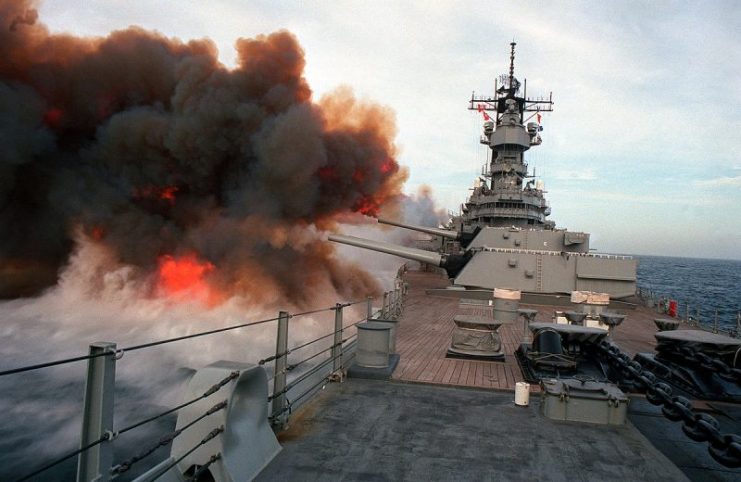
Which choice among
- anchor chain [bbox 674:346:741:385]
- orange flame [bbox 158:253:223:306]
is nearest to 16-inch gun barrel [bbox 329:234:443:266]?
orange flame [bbox 158:253:223:306]

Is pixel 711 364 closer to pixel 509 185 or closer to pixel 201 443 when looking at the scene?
pixel 201 443

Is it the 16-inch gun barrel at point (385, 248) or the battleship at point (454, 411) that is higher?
the 16-inch gun barrel at point (385, 248)

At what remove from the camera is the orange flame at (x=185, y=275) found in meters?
14.2

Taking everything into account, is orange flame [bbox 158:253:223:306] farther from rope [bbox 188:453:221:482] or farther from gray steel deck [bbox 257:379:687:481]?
rope [bbox 188:453:221:482]

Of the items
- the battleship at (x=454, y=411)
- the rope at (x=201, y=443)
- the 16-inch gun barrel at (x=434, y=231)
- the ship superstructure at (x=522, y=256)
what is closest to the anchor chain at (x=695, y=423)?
the battleship at (x=454, y=411)

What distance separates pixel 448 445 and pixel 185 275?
12.6 meters

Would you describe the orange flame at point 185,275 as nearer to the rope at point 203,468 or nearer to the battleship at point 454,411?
the battleship at point 454,411

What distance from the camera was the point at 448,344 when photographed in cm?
734

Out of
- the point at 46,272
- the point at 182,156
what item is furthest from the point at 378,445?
the point at 46,272

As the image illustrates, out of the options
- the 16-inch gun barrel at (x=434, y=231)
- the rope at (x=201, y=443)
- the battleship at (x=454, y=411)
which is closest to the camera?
the rope at (x=201, y=443)

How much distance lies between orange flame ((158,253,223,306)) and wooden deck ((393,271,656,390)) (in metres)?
5.91

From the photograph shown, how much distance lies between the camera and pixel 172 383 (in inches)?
342

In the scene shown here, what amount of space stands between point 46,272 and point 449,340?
13072 mm

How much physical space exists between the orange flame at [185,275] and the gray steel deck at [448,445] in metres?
10.8
